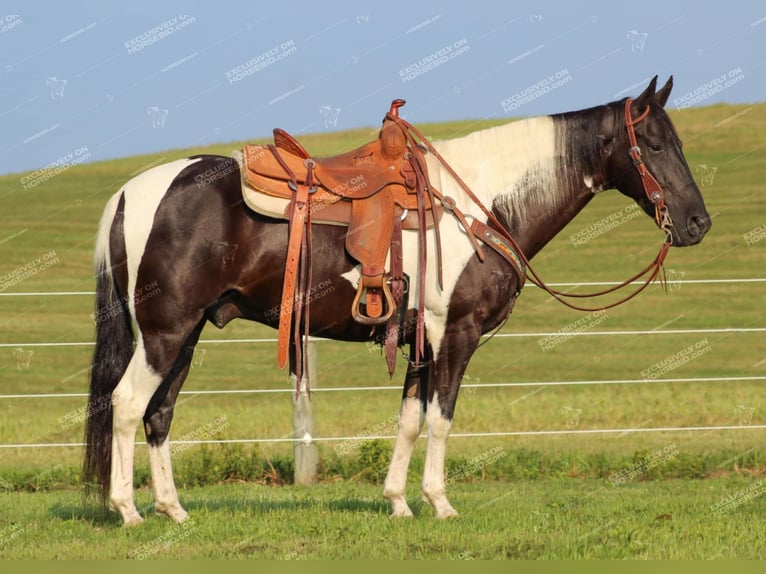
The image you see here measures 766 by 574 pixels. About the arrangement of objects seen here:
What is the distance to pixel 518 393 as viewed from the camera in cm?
1515

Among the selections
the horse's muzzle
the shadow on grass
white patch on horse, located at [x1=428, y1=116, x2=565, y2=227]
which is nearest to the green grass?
the shadow on grass

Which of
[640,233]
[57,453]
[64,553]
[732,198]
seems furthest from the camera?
[732,198]

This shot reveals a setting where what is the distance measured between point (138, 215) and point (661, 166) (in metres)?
3.13

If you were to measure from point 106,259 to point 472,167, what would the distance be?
228 centimetres

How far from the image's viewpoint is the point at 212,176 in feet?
20.3

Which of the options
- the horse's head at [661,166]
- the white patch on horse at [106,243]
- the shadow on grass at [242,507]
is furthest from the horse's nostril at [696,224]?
the white patch on horse at [106,243]

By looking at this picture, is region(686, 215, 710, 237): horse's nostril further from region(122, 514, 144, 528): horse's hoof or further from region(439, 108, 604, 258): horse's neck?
region(122, 514, 144, 528): horse's hoof

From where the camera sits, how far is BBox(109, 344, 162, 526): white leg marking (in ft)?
19.9

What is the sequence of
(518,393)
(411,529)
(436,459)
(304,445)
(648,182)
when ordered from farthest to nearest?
(518,393), (304,445), (648,182), (436,459), (411,529)

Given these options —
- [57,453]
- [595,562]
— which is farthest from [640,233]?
[595,562]

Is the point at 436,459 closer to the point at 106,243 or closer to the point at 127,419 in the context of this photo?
the point at 127,419

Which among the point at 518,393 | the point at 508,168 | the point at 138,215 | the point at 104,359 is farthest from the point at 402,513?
the point at 518,393

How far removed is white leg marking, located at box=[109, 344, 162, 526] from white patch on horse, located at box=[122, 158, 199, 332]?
0.28 meters

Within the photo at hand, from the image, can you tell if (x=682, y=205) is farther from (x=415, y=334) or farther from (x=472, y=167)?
(x=415, y=334)
